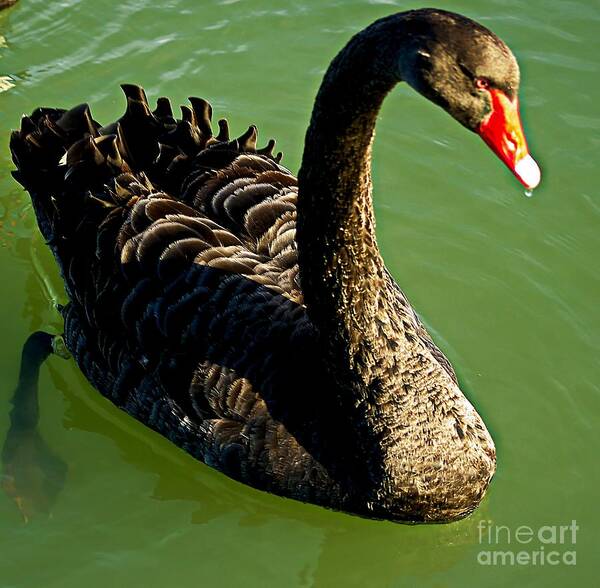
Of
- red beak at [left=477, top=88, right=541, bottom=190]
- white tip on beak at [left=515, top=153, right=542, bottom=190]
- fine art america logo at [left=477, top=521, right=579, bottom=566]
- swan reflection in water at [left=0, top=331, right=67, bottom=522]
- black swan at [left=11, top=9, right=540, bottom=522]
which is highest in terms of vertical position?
red beak at [left=477, top=88, right=541, bottom=190]

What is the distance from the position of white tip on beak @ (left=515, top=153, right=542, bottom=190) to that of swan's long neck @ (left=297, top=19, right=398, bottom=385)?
51 cm

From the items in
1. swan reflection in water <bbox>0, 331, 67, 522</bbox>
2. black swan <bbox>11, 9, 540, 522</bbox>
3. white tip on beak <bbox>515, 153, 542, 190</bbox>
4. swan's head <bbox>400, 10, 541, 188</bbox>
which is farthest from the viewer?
swan reflection in water <bbox>0, 331, 67, 522</bbox>

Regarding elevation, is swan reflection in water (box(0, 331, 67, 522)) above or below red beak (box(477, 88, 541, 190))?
below

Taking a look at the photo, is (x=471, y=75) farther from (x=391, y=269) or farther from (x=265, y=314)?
(x=391, y=269)

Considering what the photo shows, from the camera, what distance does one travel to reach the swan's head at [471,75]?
324cm

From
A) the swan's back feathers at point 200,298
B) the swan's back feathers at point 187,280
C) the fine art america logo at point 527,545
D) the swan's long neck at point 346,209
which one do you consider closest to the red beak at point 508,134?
the swan's long neck at point 346,209

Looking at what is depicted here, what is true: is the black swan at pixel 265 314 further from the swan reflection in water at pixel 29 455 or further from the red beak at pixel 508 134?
the red beak at pixel 508 134

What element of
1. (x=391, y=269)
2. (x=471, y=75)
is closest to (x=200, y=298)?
(x=391, y=269)

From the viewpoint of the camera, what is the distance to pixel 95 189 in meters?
5.15

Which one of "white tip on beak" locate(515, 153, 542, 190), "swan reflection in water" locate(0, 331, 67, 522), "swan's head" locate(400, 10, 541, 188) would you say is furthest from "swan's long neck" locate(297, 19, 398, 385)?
"swan reflection in water" locate(0, 331, 67, 522)

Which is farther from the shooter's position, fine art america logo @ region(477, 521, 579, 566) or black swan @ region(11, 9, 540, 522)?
fine art america logo @ region(477, 521, 579, 566)

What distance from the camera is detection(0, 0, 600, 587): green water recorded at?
15.3 feet

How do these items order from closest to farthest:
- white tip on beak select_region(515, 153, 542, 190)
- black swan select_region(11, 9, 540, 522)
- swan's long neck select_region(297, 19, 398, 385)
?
white tip on beak select_region(515, 153, 542, 190), swan's long neck select_region(297, 19, 398, 385), black swan select_region(11, 9, 540, 522)

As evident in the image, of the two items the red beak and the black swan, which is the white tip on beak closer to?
the red beak
